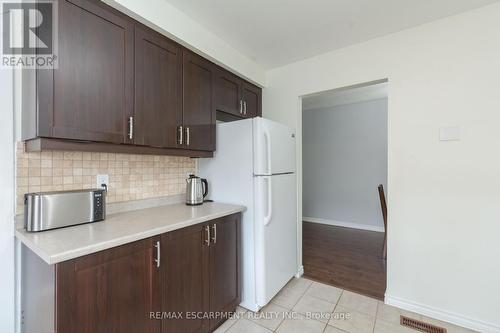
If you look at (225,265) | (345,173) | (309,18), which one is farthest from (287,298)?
(345,173)

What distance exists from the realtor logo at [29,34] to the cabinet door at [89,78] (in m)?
0.04

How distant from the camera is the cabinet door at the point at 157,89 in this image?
1.54 meters

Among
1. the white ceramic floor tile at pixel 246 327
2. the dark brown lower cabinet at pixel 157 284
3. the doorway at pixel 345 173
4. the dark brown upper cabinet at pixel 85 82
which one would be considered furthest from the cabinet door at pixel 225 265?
the doorway at pixel 345 173

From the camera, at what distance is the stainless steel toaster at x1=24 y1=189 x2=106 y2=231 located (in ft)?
3.94

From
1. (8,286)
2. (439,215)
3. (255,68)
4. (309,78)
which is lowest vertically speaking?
(8,286)

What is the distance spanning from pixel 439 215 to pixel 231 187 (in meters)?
1.73

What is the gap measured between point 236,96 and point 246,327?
2.10 metres

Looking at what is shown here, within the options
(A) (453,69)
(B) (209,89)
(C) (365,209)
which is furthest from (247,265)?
(C) (365,209)

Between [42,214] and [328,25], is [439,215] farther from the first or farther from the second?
[42,214]

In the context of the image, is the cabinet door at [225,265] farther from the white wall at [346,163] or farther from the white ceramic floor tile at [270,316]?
the white wall at [346,163]

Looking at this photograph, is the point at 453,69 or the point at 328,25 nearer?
the point at 453,69

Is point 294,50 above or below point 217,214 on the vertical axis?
above

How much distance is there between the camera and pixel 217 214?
1681 millimetres

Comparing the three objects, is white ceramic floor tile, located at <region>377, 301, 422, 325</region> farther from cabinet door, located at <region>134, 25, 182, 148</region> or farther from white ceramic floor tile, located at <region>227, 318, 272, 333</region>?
cabinet door, located at <region>134, 25, 182, 148</region>
